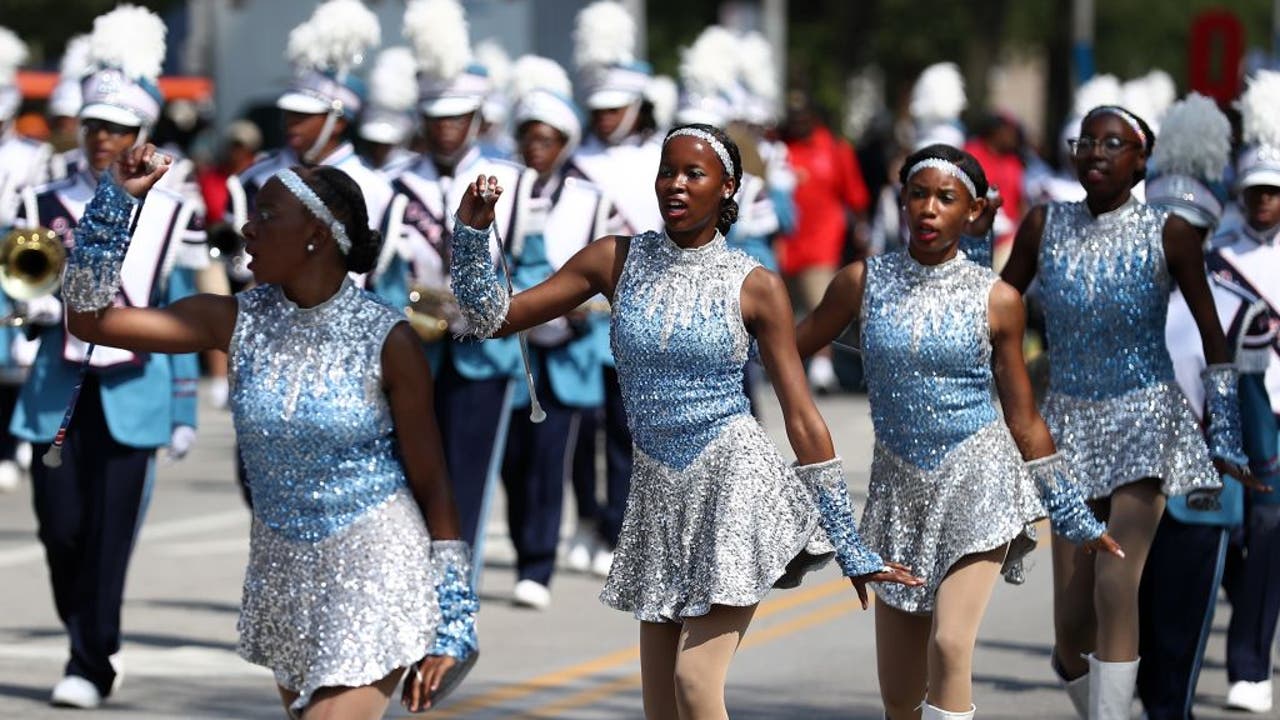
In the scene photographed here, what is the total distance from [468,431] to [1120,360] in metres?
3.21

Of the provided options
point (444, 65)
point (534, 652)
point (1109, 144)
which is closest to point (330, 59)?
point (444, 65)

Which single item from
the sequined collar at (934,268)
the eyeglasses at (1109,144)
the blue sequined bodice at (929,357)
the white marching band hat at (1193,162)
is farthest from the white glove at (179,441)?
the white marching band hat at (1193,162)

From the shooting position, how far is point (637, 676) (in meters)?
9.07

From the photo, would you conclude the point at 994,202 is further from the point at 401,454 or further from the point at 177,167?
the point at 177,167

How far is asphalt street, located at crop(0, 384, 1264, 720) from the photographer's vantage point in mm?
8508

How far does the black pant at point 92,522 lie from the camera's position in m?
8.41

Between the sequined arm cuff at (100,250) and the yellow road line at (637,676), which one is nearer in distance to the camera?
the sequined arm cuff at (100,250)

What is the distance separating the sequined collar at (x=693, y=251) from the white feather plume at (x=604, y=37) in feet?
21.4

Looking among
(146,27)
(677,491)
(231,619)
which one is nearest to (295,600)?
(677,491)

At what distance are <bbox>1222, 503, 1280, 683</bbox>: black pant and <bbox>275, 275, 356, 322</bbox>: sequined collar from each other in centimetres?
402

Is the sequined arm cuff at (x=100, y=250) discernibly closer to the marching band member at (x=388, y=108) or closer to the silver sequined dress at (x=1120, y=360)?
the silver sequined dress at (x=1120, y=360)

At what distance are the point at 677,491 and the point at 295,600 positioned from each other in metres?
1.06

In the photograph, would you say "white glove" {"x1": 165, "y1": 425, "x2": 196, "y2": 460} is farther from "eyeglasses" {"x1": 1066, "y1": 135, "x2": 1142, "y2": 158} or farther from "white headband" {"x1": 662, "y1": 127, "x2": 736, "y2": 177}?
"eyeglasses" {"x1": 1066, "y1": 135, "x2": 1142, "y2": 158}

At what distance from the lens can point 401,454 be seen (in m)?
5.51
